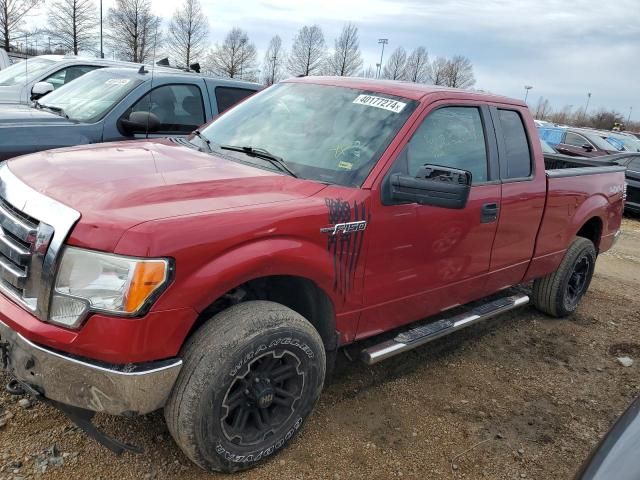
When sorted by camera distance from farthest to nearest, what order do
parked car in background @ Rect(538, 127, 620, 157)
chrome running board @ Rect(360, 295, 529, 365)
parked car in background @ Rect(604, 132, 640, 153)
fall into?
1. parked car in background @ Rect(604, 132, 640, 153)
2. parked car in background @ Rect(538, 127, 620, 157)
3. chrome running board @ Rect(360, 295, 529, 365)

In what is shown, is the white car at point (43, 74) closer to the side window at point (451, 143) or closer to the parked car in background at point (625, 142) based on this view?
the side window at point (451, 143)

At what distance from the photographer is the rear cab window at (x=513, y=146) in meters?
3.91

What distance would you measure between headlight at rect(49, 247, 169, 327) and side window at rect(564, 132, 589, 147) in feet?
59.1

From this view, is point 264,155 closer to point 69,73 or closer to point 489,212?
point 489,212

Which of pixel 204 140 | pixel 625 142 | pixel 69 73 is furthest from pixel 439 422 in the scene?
pixel 625 142

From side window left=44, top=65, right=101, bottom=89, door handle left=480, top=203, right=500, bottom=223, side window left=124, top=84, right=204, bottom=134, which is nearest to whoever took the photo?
door handle left=480, top=203, right=500, bottom=223

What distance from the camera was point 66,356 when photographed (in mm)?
2195

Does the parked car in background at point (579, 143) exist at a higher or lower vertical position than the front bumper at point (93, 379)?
lower

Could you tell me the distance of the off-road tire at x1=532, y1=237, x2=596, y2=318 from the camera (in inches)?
197

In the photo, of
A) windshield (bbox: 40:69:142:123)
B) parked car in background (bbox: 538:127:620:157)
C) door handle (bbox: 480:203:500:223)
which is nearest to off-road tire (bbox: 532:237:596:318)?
door handle (bbox: 480:203:500:223)

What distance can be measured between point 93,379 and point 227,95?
4.62m

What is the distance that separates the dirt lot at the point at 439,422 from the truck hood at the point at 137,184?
121cm

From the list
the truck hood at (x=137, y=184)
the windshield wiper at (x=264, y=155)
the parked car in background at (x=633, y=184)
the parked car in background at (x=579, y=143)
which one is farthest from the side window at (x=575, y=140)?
the truck hood at (x=137, y=184)

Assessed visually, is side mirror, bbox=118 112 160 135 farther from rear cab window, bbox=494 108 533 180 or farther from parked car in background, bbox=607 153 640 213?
parked car in background, bbox=607 153 640 213
